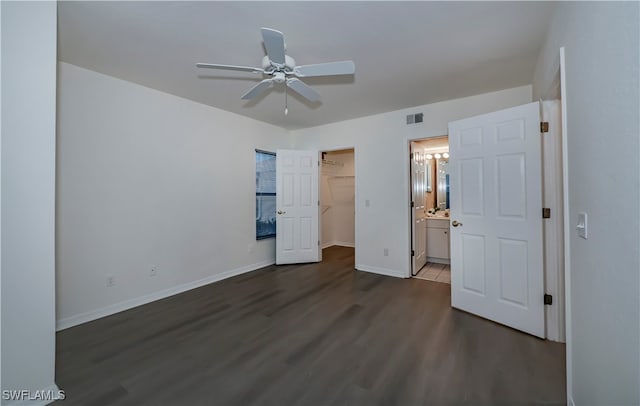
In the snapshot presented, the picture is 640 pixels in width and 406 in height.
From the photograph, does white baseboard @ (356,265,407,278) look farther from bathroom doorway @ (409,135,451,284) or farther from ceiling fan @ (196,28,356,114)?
ceiling fan @ (196,28,356,114)

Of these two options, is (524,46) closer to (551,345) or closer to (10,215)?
(551,345)

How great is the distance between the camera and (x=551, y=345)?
2.13 metres

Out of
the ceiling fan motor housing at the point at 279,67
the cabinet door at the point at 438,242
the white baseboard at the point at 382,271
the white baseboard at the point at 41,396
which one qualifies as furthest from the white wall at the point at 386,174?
the white baseboard at the point at 41,396

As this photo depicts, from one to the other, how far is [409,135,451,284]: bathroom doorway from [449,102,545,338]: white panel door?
1.09 meters

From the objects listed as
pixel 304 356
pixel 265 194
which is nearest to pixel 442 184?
pixel 265 194

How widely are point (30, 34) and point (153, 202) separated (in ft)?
6.42

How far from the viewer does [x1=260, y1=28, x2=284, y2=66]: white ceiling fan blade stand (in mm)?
1601

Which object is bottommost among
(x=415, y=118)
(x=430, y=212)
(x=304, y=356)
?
(x=304, y=356)

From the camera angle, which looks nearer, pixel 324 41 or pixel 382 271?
Answer: pixel 324 41

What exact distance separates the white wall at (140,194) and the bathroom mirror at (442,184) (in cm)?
381

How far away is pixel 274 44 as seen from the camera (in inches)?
68.8

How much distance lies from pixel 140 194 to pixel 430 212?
16.0 feet

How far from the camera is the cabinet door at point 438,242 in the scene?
4.67 metres

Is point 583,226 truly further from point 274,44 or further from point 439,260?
point 439,260
